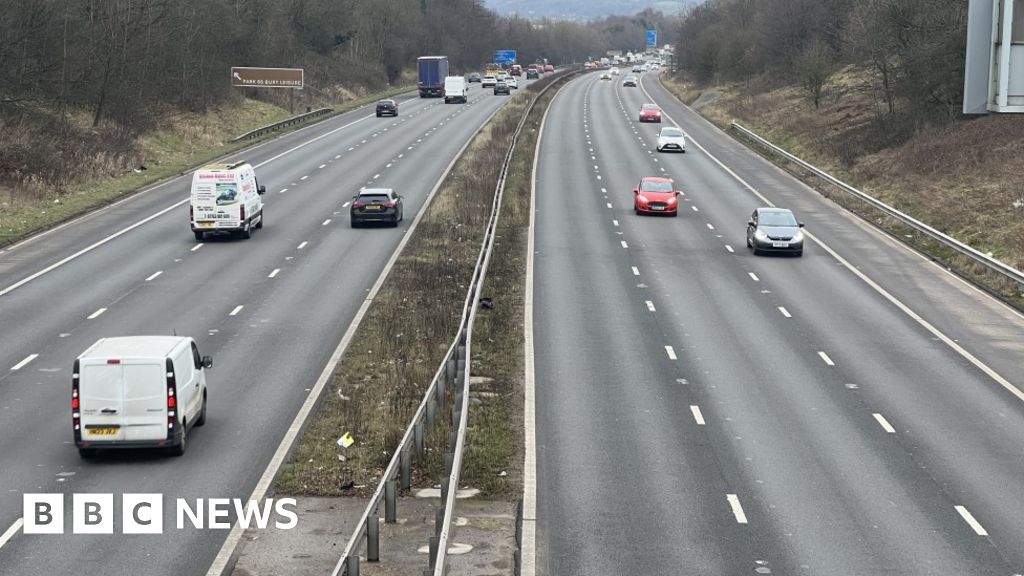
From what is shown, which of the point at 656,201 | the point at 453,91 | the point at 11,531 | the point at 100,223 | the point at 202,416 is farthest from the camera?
the point at 453,91

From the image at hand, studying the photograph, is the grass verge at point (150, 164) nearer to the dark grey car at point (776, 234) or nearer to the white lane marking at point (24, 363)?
the white lane marking at point (24, 363)

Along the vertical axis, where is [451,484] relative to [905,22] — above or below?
below

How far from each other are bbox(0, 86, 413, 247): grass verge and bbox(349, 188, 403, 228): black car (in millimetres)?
10066

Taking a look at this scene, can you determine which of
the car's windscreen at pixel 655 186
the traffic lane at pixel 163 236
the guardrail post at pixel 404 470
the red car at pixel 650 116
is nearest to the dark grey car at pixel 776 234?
the car's windscreen at pixel 655 186

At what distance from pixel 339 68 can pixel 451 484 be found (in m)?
111

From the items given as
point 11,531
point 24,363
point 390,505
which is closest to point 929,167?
point 24,363

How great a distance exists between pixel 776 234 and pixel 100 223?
74.5ft

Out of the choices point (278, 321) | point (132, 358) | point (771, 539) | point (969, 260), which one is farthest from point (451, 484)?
point (969, 260)

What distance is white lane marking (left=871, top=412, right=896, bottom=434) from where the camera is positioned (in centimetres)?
2133

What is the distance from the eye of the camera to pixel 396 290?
33375mm

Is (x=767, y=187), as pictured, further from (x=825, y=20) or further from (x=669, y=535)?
(x=825, y=20)

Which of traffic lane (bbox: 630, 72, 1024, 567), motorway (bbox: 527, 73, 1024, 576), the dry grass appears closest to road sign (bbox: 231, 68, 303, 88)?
the dry grass

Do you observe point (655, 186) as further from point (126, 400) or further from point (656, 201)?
point (126, 400)

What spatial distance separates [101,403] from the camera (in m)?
19.1
